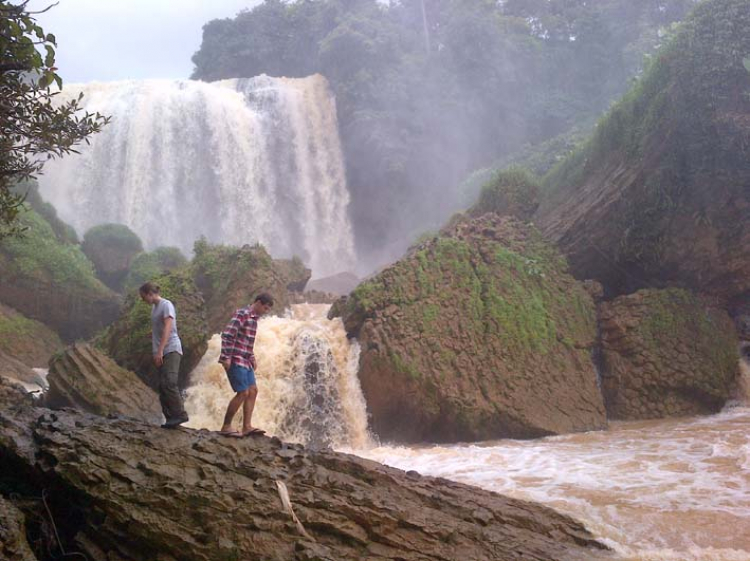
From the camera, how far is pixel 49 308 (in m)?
15.6

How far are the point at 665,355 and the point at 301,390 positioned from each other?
22.9 feet

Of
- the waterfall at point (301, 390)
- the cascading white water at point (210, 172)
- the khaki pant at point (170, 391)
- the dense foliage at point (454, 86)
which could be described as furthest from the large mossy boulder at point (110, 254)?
the khaki pant at point (170, 391)

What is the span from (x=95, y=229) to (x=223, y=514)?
1815 cm

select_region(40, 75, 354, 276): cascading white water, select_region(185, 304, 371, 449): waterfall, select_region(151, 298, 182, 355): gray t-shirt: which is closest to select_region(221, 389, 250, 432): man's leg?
select_region(151, 298, 182, 355): gray t-shirt

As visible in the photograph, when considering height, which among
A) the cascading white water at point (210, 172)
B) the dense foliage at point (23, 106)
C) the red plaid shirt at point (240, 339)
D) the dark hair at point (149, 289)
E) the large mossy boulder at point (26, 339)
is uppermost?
the cascading white water at point (210, 172)

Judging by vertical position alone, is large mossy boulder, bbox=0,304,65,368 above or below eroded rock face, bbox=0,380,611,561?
above

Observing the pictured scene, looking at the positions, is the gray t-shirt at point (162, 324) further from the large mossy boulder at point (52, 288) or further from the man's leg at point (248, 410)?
the large mossy boulder at point (52, 288)

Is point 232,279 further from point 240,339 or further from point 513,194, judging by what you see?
point 240,339

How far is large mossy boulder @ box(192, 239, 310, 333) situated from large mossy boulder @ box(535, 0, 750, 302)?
6.67 metres

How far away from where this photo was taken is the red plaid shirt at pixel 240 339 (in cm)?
661

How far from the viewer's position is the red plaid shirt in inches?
260

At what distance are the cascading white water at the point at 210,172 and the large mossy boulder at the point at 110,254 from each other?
4.61 metres

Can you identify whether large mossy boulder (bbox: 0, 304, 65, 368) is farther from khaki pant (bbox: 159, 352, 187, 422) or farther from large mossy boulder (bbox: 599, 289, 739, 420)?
large mossy boulder (bbox: 599, 289, 739, 420)

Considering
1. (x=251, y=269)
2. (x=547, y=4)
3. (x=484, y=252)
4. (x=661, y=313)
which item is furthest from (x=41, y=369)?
(x=547, y=4)
